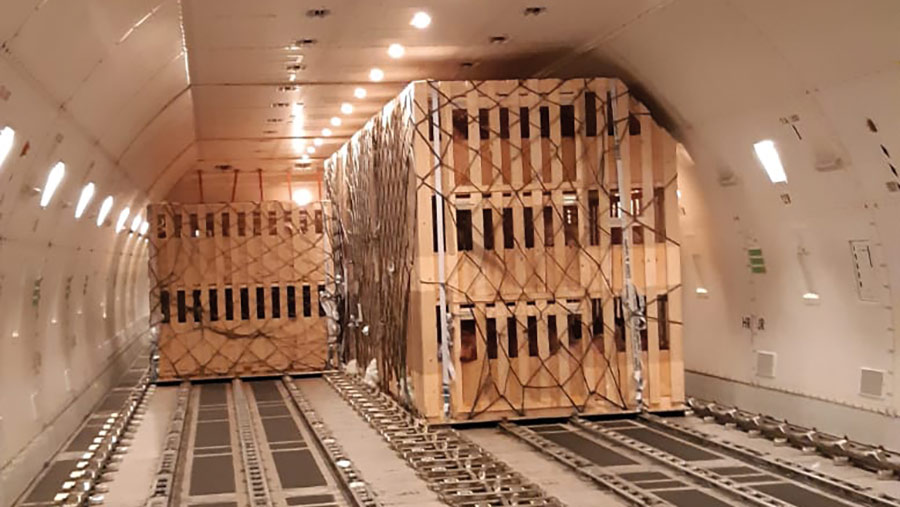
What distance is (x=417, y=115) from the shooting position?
45.4ft

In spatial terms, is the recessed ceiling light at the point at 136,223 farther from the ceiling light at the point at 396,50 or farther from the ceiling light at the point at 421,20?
the ceiling light at the point at 421,20

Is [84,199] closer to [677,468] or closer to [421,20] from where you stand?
[421,20]

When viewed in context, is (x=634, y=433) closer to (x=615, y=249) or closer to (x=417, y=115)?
(x=615, y=249)

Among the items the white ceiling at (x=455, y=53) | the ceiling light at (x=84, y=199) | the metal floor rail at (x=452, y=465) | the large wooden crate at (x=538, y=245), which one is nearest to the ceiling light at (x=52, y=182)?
the white ceiling at (x=455, y=53)

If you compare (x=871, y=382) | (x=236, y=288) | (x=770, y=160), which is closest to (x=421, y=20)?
(x=770, y=160)

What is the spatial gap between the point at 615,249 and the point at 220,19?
543 cm

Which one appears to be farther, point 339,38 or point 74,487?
point 339,38

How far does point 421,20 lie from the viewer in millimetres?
12562

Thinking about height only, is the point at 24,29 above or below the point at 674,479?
above

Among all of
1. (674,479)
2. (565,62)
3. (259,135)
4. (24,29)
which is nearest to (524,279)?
(565,62)

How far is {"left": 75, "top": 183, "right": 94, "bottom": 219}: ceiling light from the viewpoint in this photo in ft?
49.2

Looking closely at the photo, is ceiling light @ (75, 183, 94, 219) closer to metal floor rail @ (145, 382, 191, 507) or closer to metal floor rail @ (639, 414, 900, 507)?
metal floor rail @ (145, 382, 191, 507)

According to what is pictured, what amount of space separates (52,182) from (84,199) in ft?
9.42

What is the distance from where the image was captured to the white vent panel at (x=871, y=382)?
11023 millimetres
